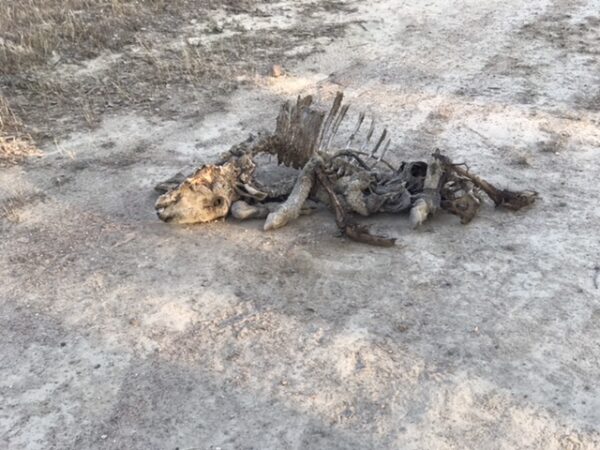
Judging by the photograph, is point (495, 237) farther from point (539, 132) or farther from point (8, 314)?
point (8, 314)

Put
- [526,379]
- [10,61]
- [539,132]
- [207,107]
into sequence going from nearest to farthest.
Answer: [526,379], [539,132], [207,107], [10,61]

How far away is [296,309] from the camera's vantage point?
200 inches

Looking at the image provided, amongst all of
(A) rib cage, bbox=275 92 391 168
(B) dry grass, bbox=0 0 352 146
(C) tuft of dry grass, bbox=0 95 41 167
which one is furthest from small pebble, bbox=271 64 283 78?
(C) tuft of dry grass, bbox=0 95 41 167

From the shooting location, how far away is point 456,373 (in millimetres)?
4477

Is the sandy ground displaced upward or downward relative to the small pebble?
upward

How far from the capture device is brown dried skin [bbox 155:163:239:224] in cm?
590

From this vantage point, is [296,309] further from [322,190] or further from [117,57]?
[117,57]

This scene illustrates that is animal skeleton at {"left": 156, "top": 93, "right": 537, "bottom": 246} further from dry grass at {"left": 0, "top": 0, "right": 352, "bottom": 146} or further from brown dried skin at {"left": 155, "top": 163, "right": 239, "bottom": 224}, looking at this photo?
dry grass at {"left": 0, "top": 0, "right": 352, "bottom": 146}

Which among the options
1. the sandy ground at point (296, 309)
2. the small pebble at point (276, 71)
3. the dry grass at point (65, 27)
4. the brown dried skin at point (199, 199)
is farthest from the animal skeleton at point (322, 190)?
the dry grass at point (65, 27)

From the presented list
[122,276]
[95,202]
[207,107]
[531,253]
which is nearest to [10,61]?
[207,107]

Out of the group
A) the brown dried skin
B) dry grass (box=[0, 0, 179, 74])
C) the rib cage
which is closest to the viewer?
the brown dried skin

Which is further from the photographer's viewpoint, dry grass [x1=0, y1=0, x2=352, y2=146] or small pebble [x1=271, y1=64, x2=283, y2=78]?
small pebble [x1=271, y1=64, x2=283, y2=78]

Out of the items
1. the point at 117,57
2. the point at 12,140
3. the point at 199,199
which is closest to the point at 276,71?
the point at 117,57

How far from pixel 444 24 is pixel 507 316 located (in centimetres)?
718
